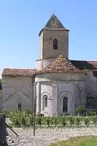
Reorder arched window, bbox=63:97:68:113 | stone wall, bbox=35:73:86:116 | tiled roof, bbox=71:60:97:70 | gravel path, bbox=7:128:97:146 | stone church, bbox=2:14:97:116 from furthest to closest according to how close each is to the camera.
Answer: tiled roof, bbox=71:60:97:70 < arched window, bbox=63:97:68:113 < stone church, bbox=2:14:97:116 < stone wall, bbox=35:73:86:116 < gravel path, bbox=7:128:97:146

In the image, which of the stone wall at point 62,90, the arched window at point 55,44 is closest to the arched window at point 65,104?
the stone wall at point 62,90

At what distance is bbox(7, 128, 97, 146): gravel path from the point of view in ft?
73.4

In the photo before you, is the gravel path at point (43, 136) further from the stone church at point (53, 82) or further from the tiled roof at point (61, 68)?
the tiled roof at point (61, 68)

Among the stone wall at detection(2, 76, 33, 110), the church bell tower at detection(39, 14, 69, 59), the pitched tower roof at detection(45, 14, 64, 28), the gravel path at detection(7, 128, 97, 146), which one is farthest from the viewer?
the pitched tower roof at detection(45, 14, 64, 28)

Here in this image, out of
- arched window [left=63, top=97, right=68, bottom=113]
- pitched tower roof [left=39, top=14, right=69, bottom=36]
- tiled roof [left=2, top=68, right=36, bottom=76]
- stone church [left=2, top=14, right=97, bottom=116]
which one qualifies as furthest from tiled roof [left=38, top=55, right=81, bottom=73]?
pitched tower roof [left=39, top=14, right=69, bottom=36]

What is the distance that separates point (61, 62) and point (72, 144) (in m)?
22.6

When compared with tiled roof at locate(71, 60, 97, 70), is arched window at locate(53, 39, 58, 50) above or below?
above

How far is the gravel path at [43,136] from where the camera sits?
22.4 meters

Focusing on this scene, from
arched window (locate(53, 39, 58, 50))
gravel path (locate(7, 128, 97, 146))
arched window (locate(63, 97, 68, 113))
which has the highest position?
arched window (locate(53, 39, 58, 50))

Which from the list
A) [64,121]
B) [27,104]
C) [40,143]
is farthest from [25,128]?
[27,104]

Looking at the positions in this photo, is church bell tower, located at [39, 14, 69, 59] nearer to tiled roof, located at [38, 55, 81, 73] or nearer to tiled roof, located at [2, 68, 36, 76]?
tiled roof, located at [2, 68, 36, 76]

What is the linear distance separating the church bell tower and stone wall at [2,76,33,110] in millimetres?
4413

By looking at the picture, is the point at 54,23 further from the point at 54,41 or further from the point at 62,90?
the point at 62,90

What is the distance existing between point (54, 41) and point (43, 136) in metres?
24.8
